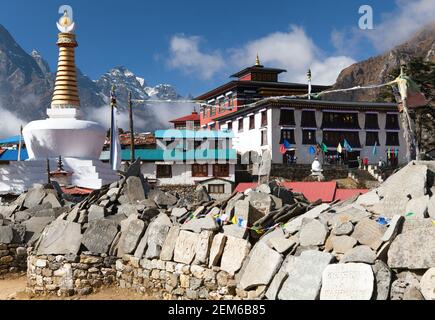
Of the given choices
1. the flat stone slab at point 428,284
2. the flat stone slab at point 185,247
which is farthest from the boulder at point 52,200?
the flat stone slab at point 428,284

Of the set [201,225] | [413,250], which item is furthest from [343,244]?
[201,225]

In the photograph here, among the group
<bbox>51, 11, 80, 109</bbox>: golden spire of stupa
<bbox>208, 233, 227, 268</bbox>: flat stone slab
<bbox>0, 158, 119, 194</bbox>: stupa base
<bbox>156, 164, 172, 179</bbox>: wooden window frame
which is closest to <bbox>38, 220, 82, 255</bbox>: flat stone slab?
<bbox>208, 233, 227, 268</bbox>: flat stone slab

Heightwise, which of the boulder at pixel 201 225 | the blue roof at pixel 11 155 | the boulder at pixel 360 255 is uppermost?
the blue roof at pixel 11 155

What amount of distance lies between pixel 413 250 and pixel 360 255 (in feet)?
2.77

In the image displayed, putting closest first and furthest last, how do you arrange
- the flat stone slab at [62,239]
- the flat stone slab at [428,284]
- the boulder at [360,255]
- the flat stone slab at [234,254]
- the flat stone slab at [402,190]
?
the flat stone slab at [428,284] < the boulder at [360,255] < the flat stone slab at [402,190] < the flat stone slab at [234,254] < the flat stone slab at [62,239]

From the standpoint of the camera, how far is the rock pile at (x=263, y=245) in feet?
28.3

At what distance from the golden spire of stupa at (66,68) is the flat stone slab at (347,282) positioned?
35087 millimetres

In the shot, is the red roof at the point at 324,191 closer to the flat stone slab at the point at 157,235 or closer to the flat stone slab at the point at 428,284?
the flat stone slab at the point at 157,235

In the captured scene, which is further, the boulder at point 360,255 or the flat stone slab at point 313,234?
the flat stone slab at point 313,234

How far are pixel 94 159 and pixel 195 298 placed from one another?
29.1 m

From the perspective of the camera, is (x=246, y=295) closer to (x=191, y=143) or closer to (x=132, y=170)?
(x=132, y=170)

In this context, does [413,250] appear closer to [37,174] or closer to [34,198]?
[34,198]

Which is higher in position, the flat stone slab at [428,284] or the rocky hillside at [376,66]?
the rocky hillside at [376,66]
